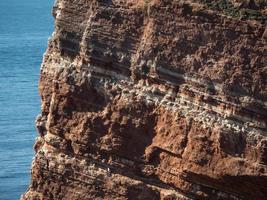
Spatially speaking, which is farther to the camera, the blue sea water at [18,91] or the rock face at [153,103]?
the blue sea water at [18,91]

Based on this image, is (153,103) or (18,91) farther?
(18,91)

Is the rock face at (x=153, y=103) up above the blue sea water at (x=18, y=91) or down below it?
above

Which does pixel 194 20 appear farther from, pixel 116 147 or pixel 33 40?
pixel 33 40

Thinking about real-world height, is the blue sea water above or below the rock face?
below

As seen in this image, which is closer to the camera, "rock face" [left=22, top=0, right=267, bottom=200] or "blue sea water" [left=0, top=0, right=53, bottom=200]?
"rock face" [left=22, top=0, right=267, bottom=200]
